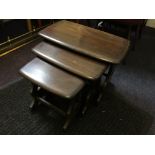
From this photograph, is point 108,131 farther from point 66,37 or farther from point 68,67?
point 66,37

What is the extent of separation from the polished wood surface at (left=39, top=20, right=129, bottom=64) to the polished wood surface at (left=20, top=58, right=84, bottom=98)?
0.71 feet

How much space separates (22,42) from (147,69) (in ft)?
4.86

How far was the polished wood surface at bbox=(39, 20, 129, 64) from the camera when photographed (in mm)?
1212

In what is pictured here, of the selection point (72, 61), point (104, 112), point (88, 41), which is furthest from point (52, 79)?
point (104, 112)

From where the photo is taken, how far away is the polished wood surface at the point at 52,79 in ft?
3.38

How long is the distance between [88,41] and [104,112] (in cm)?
59

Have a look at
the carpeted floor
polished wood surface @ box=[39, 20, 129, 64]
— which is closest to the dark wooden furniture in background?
polished wood surface @ box=[39, 20, 129, 64]

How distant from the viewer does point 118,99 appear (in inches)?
62.7

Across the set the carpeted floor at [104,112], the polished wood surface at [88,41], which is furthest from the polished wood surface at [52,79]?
the carpeted floor at [104,112]

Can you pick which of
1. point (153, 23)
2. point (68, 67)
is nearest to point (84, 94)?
point (68, 67)

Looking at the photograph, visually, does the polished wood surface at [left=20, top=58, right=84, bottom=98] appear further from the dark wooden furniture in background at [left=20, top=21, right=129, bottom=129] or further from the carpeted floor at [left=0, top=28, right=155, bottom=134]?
the carpeted floor at [left=0, top=28, right=155, bottom=134]

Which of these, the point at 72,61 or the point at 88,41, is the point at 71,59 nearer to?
the point at 72,61

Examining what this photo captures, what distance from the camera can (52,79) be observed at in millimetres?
1092
